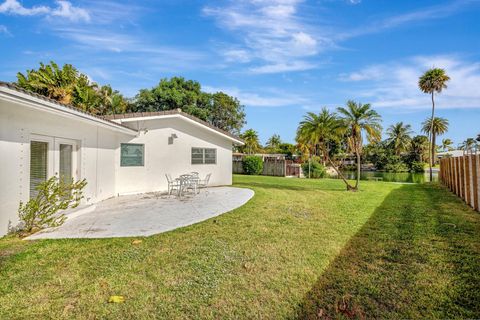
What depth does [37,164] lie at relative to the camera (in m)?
6.82

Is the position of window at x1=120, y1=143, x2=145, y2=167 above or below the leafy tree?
below

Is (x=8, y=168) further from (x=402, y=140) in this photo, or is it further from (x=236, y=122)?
(x=402, y=140)

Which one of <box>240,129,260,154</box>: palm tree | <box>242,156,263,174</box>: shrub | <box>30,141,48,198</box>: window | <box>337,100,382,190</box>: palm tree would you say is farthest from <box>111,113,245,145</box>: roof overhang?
<box>240,129,260,154</box>: palm tree

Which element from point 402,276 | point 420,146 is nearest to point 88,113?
point 402,276

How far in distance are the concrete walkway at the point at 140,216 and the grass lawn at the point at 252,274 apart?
21.3 inches

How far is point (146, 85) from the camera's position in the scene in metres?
34.6

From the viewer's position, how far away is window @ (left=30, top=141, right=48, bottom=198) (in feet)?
21.5

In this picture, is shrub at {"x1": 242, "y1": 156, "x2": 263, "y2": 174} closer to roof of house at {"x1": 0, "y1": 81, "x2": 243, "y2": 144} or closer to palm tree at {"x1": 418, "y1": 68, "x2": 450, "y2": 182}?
roof of house at {"x1": 0, "y1": 81, "x2": 243, "y2": 144}

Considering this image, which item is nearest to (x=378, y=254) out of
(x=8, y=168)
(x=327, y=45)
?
(x=8, y=168)

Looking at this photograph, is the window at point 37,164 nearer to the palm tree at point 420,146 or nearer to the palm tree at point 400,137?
the palm tree at point 420,146

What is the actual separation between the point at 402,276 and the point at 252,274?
2.12 m

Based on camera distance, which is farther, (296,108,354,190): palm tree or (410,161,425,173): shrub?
(410,161,425,173): shrub

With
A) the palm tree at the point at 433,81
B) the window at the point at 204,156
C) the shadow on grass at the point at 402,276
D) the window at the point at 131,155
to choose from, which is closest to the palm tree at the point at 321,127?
the window at the point at 204,156

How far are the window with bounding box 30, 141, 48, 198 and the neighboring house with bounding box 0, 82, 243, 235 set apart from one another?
2cm
